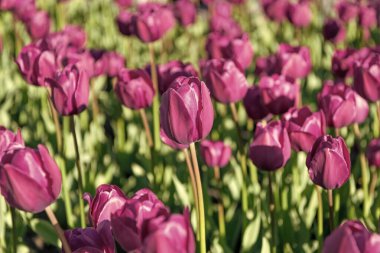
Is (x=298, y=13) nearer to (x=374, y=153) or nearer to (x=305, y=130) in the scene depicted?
(x=374, y=153)

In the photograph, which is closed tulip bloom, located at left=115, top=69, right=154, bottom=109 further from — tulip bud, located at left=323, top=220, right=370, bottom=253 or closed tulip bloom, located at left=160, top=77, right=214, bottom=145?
tulip bud, located at left=323, top=220, right=370, bottom=253

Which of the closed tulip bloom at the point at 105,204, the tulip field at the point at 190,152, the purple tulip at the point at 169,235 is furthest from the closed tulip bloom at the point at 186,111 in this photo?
the purple tulip at the point at 169,235

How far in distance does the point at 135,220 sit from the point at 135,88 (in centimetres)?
101

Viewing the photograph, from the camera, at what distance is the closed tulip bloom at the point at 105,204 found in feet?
3.37

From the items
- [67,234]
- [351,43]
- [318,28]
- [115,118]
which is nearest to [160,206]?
[67,234]

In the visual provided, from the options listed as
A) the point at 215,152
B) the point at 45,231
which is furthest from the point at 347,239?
the point at 45,231

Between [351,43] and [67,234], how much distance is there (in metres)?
3.61

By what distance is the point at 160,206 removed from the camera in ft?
2.98

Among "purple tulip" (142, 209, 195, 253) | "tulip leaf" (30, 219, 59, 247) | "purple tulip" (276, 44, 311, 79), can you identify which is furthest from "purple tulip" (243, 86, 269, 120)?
"purple tulip" (142, 209, 195, 253)

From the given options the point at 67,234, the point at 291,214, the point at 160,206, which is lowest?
the point at 291,214

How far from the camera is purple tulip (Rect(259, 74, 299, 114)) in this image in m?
1.79

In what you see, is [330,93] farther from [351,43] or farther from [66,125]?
[351,43]

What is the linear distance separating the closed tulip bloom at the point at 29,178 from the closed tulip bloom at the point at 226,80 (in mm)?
833

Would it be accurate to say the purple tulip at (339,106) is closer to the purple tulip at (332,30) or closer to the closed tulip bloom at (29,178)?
the closed tulip bloom at (29,178)
